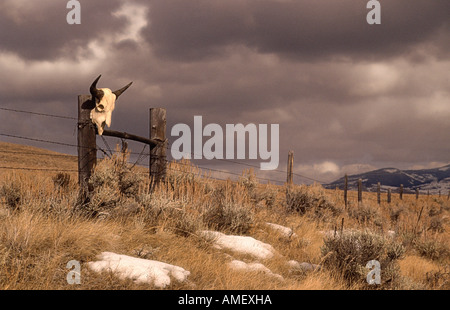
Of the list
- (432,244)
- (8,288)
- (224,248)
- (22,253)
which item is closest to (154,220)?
(224,248)

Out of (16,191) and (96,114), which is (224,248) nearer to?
(96,114)

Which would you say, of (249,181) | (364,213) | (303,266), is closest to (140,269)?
(303,266)

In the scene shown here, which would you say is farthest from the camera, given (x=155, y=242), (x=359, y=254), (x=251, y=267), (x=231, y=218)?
(x=231, y=218)

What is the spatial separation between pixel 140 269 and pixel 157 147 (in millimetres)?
5369

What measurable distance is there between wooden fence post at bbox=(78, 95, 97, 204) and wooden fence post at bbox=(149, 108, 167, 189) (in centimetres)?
A: 238

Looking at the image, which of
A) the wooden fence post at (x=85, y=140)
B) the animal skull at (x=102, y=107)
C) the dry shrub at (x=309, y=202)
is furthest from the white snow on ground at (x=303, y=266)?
the dry shrub at (x=309, y=202)

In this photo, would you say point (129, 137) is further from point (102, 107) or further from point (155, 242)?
point (155, 242)

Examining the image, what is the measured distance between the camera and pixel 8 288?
355 cm

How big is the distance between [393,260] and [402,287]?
56 centimetres

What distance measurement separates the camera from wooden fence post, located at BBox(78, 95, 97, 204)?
22.6ft

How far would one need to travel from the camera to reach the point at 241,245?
6375 millimetres

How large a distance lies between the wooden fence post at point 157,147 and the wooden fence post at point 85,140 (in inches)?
93.8

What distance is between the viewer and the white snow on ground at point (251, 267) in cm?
515

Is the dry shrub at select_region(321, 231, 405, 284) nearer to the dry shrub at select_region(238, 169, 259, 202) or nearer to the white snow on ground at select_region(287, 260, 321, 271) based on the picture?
the white snow on ground at select_region(287, 260, 321, 271)
